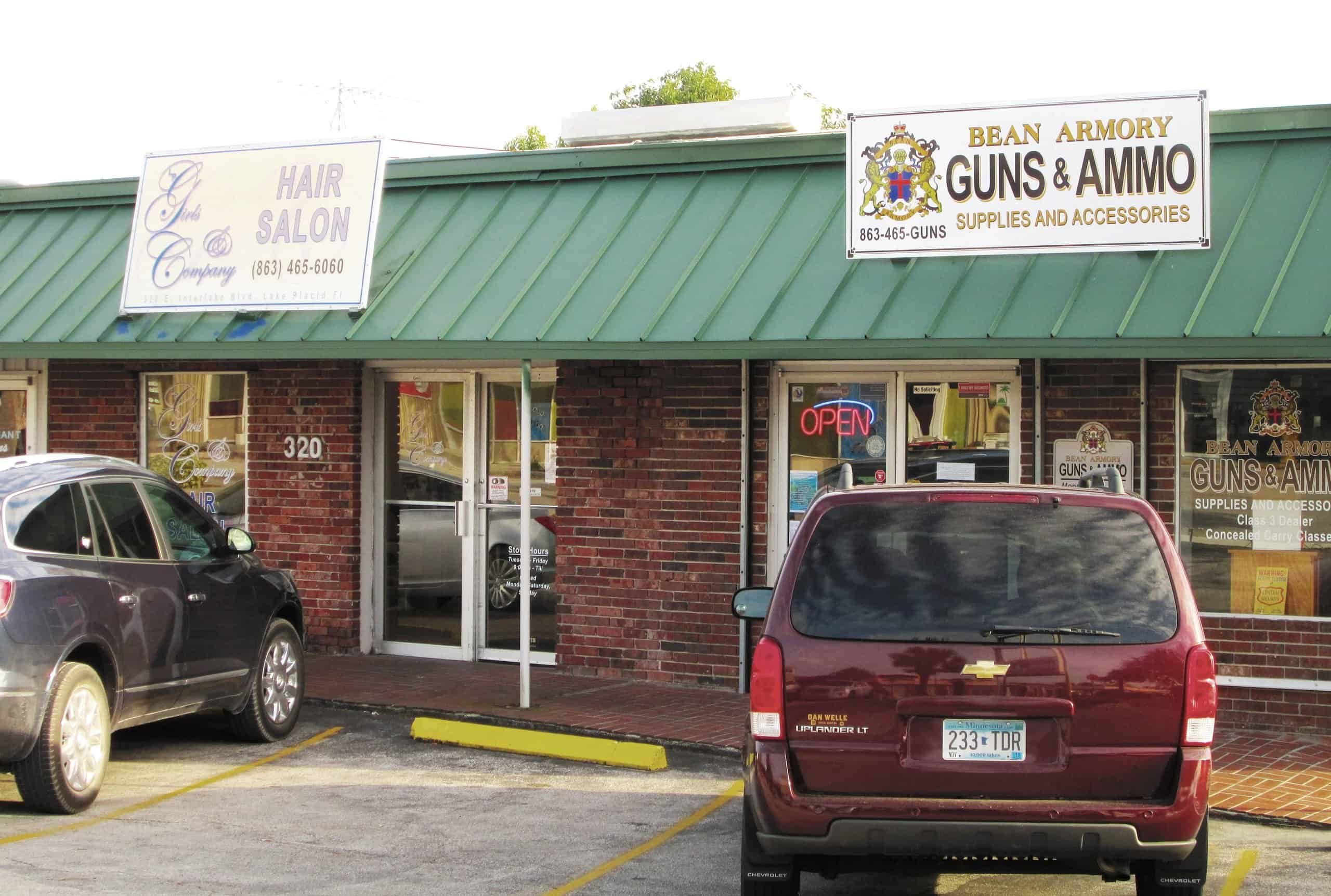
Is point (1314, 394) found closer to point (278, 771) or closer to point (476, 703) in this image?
point (476, 703)

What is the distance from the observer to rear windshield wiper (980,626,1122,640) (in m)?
5.32

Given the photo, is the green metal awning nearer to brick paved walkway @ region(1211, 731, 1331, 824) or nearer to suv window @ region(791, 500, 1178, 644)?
brick paved walkway @ region(1211, 731, 1331, 824)

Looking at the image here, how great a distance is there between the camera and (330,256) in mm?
11469

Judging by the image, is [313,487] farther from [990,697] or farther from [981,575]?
[990,697]

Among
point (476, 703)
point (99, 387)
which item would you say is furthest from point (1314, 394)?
point (99, 387)

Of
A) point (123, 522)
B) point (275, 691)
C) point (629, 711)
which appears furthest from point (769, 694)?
point (275, 691)

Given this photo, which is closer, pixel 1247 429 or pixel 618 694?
pixel 1247 429

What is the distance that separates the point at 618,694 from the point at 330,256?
4.03 meters

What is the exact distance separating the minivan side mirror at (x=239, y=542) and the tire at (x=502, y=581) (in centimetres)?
336

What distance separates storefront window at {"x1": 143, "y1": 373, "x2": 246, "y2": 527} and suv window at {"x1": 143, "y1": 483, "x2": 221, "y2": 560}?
13.4 feet

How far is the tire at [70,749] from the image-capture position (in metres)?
7.51

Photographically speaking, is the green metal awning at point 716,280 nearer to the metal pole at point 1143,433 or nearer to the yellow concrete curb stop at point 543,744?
the metal pole at point 1143,433

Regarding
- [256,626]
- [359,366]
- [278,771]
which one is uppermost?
[359,366]

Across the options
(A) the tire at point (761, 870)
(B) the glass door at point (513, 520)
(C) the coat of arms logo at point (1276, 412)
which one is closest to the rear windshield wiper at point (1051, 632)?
(A) the tire at point (761, 870)
